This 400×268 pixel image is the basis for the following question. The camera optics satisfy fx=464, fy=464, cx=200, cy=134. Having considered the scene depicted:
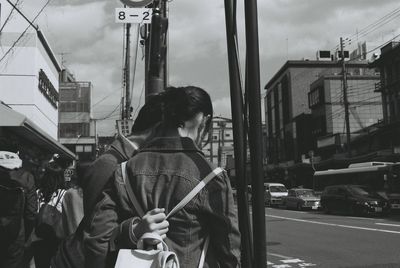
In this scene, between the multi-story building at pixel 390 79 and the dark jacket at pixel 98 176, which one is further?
the multi-story building at pixel 390 79

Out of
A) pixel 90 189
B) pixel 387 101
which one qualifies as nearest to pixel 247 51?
pixel 90 189

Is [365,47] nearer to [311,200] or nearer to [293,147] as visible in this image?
Result: [293,147]

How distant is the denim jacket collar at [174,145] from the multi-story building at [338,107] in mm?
52867

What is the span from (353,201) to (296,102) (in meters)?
45.3

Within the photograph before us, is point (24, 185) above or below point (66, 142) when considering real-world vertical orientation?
below

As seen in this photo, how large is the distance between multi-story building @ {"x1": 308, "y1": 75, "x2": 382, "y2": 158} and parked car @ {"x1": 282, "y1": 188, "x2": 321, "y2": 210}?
74.6 ft

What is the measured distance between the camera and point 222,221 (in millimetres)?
1835

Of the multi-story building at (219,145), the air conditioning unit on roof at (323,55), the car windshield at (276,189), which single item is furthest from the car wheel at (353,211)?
the air conditioning unit on roof at (323,55)

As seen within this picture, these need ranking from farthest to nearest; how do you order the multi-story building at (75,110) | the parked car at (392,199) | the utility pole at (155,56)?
the multi-story building at (75,110) → the parked car at (392,199) → the utility pole at (155,56)

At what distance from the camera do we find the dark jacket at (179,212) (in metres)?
1.84

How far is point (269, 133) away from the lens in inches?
3191

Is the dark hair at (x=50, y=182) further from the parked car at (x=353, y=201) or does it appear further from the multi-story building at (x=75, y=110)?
the multi-story building at (x=75, y=110)

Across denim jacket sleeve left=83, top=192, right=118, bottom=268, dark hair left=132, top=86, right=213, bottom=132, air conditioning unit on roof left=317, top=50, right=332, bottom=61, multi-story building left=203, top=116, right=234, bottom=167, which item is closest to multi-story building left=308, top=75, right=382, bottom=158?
multi-story building left=203, top=116, right=234, bottom=167

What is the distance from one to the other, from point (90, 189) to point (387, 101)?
45.2 m
